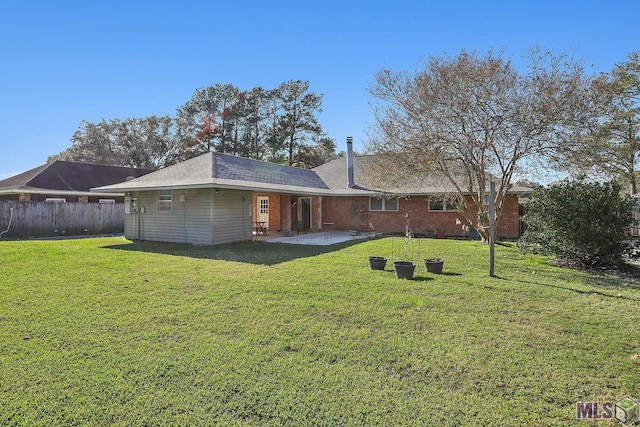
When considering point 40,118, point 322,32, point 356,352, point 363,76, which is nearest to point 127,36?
point 322,32

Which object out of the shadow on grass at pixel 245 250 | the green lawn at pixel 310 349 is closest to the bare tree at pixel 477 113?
the shadow on grass at pixel 245 250

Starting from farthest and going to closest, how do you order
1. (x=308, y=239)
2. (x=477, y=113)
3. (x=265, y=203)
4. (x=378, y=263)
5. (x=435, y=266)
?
1. (x=265, y=203)
2. (x=308, y=239)
3. (x=477, y=113)
4. (x=378, y=263)
5. (x=435, y=266)

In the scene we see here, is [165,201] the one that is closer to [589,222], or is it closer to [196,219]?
[196,219]

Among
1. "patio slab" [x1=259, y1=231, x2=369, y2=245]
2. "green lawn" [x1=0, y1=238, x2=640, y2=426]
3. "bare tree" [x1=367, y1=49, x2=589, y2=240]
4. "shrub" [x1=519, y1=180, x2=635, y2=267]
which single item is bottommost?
"green lawn" [x1=0, y1=238, x2=640, y2=426]

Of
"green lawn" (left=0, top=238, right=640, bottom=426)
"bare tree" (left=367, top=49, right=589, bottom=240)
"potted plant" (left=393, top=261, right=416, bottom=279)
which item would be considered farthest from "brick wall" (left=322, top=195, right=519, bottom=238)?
"green lawn" (left=0, top=238, right=640, bottom=426)

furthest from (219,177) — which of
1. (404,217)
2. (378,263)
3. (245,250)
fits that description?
(404,217)

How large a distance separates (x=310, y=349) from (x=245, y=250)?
7.95 metres

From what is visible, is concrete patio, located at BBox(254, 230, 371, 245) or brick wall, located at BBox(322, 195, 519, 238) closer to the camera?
concrete patio, located at BBox(254, 230, 371, 245)

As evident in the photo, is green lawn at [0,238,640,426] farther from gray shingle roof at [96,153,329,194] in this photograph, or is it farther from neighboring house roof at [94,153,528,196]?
neighboring house roof at [94,153,528,196]

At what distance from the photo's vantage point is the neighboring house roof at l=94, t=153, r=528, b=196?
1317 cm

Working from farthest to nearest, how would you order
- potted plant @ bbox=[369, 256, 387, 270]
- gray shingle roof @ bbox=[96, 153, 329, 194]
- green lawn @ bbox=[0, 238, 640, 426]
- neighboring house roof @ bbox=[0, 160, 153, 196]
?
1. neighboring house roof @ bbox=[0, 160, 153, 196]
2. gray shingle roof @ bbox=[96, 153, 329, 194]
3. potted plant @ bbox=[369, 256, 387, 270]
4. green lawn @ bbox=[0, 238, 640, 426]

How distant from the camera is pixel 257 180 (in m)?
15.6

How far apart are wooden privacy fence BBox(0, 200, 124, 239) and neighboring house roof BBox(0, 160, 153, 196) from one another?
2.14m

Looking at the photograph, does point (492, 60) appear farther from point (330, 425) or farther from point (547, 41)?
point (330, 425)
